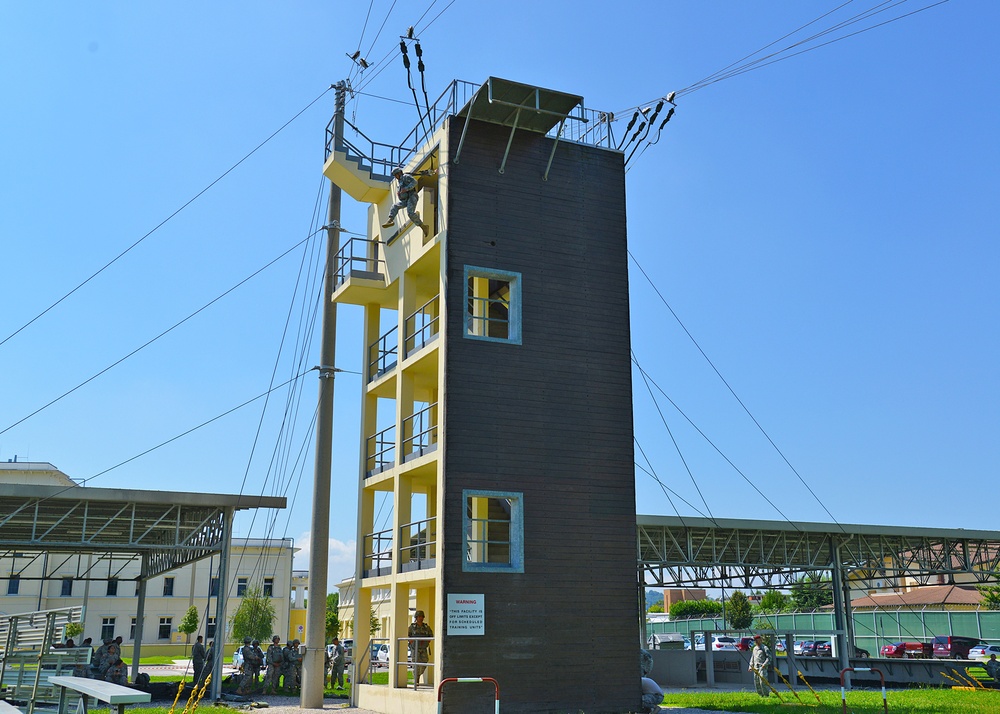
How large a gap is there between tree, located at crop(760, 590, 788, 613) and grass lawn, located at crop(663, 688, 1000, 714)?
85.3 metres

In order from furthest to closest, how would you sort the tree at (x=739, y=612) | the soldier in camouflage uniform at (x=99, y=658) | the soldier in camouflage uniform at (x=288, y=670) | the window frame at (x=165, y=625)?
the tree at (x=739, y=612) → the window frame at (x=165, y=625) → the soldier in camouflage uniform at (x=288, y=670) → the soldier in camouflage uniform at (x=99, y=658)

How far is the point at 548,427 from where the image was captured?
22.4m

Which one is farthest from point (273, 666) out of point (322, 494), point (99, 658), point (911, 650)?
point (911, 650)

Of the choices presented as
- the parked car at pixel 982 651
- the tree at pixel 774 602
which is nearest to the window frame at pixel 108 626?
the parked car at pixel 982 651

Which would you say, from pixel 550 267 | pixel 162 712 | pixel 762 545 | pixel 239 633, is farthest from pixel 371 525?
pixel 239 633

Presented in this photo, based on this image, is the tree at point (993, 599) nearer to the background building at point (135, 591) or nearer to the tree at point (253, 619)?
the background building at point (135, 591)

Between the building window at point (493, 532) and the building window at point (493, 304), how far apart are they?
12.5ft

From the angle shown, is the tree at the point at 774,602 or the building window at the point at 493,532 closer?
the building window at the point at 493,532

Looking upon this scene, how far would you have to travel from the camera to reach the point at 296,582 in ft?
287

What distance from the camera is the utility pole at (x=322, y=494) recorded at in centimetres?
2527

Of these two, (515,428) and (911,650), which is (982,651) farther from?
(515,428)

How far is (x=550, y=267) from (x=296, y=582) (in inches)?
2796

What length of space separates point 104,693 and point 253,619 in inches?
2741

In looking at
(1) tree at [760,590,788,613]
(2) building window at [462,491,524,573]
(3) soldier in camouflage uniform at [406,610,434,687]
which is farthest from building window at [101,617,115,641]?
(1) tree at [760,590,788,613]
